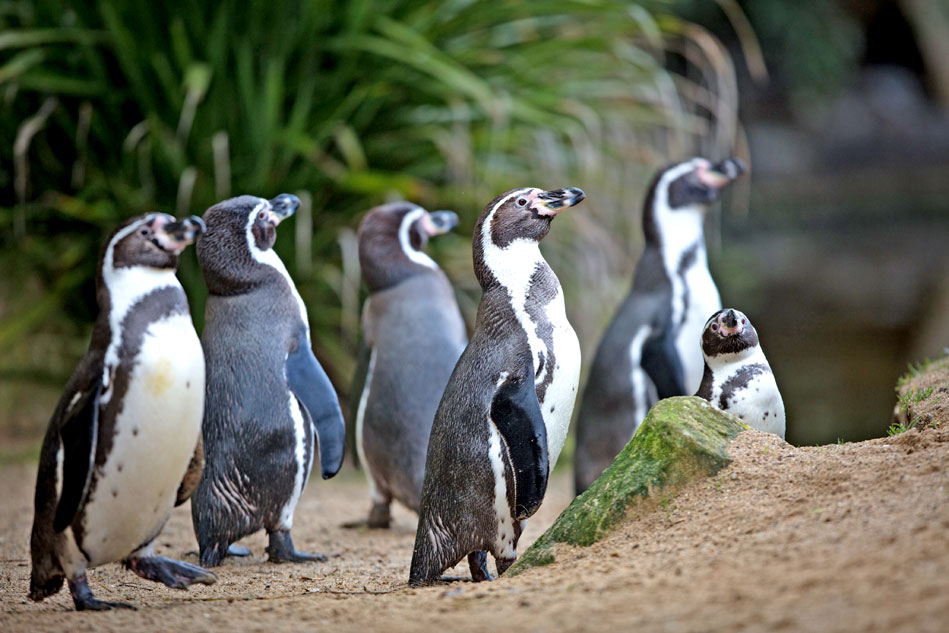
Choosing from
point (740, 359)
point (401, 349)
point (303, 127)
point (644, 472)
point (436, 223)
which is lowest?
point (644, 472)

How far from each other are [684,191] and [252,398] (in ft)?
9.34

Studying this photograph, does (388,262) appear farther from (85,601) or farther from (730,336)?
(85,601)

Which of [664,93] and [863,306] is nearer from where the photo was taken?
[664,93]

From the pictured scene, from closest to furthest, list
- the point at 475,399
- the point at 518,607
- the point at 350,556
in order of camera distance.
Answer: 1. the point at 518,607
2. the point at 475,399
3. the point at 350,556

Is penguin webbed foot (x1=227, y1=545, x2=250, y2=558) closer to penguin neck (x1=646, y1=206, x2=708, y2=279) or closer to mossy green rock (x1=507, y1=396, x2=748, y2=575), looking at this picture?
mossy green rock (x1=507, y1=396, x2=748, y2=575)

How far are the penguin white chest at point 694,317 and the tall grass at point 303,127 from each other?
177 centimetres

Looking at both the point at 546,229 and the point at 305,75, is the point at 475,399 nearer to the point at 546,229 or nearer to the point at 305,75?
the point at 546,229

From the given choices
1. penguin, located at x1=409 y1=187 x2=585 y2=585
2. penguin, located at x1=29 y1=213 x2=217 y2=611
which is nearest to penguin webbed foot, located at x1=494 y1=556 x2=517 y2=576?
penguin, located at x1=409 y1=187 x2=585 y2=585

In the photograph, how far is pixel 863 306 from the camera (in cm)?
1420

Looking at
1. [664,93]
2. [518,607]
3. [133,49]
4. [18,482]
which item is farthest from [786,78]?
[518,607]

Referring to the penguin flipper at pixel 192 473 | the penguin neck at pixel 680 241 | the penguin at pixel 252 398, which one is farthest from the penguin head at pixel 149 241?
the penguin neck at pixel 680 241

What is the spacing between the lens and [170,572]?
3.28 m

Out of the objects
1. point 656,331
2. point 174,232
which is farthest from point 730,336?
point 174,232

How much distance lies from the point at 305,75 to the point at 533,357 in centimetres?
458
